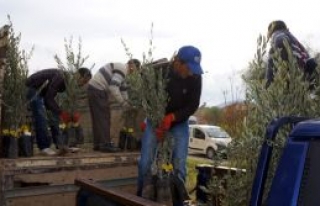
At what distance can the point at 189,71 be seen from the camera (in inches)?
202

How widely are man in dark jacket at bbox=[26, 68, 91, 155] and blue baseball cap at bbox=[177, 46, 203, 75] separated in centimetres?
198

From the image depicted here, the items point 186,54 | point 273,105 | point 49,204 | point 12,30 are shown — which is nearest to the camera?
point 273,105

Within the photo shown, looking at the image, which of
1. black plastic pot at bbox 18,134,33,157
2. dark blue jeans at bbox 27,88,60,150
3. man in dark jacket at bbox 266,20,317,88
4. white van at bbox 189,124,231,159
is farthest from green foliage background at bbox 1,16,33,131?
white van at bbox 189,124,231,159

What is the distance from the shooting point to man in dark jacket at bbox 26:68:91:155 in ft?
22.4

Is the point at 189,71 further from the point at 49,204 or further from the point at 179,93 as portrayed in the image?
the point at 49,204

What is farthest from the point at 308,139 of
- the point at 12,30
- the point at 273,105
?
the point at 12,30

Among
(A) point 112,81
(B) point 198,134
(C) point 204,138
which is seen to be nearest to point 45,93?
(A) point 112,81

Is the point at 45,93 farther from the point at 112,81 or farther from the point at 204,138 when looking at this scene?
the point at 204,138

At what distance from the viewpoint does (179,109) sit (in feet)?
17.2

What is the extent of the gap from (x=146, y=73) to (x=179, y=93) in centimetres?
44

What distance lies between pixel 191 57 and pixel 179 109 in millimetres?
541

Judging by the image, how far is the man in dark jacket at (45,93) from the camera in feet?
22.4

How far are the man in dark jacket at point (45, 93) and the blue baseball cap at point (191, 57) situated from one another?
77.9 inches

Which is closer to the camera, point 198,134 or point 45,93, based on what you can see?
point 45,93
